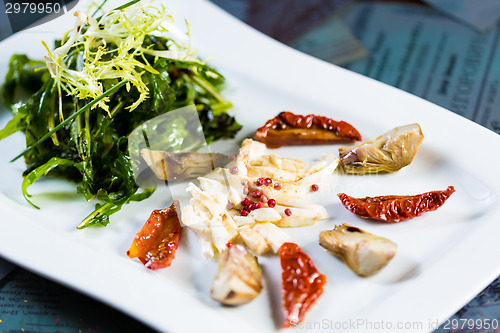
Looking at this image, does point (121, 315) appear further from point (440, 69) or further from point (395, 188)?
point (440, 69)

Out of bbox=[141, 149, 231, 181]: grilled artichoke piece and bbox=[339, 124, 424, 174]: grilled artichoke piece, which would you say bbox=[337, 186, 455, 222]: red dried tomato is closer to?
bbox=[339, 124, 424, 174]: grilled artichoke piece

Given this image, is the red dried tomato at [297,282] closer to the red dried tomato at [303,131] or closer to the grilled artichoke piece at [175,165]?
the grilled artichoke piece at [175,165]

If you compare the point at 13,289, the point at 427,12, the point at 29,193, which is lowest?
the point at 13,289

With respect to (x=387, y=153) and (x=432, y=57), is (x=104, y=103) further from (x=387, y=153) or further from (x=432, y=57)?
(x=432, y=57)

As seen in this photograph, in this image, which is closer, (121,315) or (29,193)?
(121,315)

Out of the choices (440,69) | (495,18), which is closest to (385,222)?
(440,69)

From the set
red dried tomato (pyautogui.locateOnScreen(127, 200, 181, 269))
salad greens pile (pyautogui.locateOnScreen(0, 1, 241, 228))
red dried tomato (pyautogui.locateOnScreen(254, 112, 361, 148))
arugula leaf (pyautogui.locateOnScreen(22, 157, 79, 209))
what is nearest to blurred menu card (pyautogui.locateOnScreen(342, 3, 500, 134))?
red dried tomato (pyautogui.locateOnScreen(254, 112, 361, 148))

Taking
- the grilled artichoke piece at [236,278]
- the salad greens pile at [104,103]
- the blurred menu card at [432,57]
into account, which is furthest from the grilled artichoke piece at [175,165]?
the blurred menu card at [432,57]
